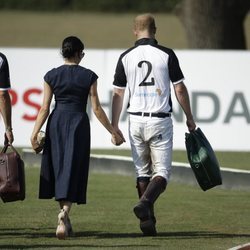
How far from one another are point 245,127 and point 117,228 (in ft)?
26.6

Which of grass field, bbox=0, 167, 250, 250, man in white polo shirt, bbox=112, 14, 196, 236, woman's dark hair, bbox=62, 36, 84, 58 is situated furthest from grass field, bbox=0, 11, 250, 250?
woman's dark hair, bbox=62, 36, 84, 58

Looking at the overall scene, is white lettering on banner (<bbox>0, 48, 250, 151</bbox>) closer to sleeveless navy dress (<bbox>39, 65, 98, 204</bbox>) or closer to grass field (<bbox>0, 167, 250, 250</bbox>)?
grass field (<bbox>0, 167, 250, 250</bbox>)

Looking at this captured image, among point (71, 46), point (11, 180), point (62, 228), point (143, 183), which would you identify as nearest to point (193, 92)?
point (143, 183)

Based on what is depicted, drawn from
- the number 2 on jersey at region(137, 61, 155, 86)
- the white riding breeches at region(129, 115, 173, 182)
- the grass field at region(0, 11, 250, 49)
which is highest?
the number 2 on jersey at region(137, 61, 155, 86)

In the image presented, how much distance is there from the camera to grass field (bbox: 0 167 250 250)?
11.3 m

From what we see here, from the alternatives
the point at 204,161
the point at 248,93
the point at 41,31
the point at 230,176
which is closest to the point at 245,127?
the point at 248,93

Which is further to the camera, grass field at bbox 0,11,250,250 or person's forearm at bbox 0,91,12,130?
person's forearm at bbox 0,91,12,130

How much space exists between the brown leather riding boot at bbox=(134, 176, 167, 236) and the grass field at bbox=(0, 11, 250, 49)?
33.9 metres

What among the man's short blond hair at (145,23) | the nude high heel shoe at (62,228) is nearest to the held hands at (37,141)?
the nude high heel shoe at (62,228)

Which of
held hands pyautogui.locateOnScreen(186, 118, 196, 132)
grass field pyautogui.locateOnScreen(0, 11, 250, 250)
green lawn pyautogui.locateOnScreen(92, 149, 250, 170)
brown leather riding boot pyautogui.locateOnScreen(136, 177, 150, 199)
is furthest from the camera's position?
green lawn pyautogui.locateOnScreen(92, 149, 250, 170)

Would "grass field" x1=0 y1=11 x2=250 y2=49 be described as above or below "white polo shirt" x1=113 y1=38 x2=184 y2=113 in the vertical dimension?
below

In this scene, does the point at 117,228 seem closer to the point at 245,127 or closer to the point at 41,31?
the point at 245,127

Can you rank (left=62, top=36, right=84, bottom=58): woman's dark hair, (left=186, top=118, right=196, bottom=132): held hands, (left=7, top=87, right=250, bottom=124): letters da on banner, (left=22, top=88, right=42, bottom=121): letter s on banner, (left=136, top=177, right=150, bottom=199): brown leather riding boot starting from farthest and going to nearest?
(left=22, top=88, right=42, bottom=121): letter s on banner
(left=7, top=87, right=250, bottom=124): letters da on banner
(left=136, top=177, right=150, bottom=199): brown leather riding boot
(left=186, top=118, right=196, bottom=132): held hands
(left=62, top=36, right=84, bottom=58): woman's dark hair

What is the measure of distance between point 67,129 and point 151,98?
825 millimetres
